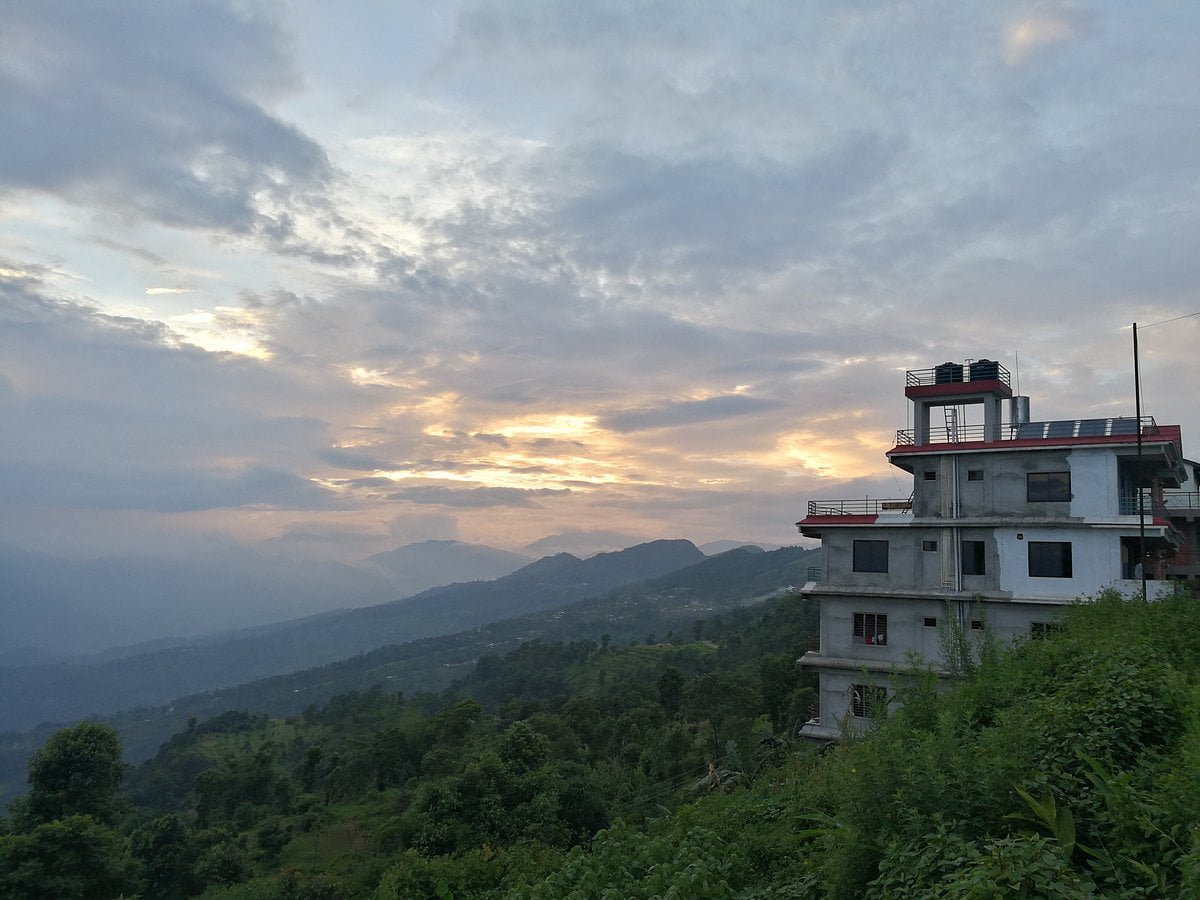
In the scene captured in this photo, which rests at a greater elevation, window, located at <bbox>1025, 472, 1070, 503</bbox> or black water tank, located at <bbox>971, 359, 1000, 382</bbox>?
black water tank, located at <bbox>971, 359, 1000, 382</bbox>

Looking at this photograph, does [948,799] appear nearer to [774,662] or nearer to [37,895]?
[37,895]

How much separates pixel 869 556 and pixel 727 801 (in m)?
18.6

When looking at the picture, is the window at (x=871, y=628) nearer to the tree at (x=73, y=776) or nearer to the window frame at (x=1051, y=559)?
the window frame at (x=1051, y=559)

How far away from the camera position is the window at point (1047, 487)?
26.4m

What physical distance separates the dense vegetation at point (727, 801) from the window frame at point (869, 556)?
5855mm

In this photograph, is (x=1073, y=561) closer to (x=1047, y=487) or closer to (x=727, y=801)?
(x=1047, y=487)

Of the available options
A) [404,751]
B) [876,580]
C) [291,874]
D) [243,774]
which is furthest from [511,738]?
[243,774]

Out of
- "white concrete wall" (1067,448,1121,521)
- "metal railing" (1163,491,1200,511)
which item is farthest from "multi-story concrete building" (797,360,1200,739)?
"metal railing" (1163,491,1200,511)

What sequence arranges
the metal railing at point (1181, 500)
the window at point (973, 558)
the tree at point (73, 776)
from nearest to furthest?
the window at point (973, 558) → the metal railing at point (1181, 500) → the tree at point (73, 776)

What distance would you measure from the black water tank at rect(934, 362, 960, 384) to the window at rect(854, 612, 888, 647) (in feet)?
33.8

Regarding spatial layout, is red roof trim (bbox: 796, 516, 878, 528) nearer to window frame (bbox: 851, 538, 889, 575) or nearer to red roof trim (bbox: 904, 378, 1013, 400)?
window frame (bbox: 851, 538, 889, 575)

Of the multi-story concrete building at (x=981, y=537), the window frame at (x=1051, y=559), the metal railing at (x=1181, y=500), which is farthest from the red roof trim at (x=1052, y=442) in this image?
the metal railing at (x=1181, y=500)

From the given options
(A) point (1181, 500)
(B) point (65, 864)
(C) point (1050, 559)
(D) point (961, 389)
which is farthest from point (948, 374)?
(B) point (65, 864)

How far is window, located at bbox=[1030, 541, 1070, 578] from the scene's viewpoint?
1035 inches
